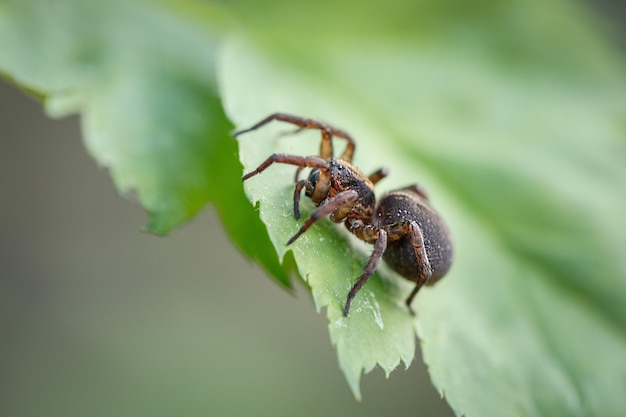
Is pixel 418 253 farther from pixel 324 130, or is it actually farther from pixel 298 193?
pixel 324 130

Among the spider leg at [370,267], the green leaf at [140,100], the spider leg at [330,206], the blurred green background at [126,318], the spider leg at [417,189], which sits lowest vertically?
the blurred green background at [126,318]

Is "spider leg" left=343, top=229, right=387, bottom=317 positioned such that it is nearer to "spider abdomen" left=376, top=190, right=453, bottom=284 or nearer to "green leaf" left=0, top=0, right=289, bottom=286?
"spider abdomen" left=376, top=190, right=453, bottom=284

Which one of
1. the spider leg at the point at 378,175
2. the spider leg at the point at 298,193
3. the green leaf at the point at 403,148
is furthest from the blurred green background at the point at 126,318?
the spider leg at the point at 298,193

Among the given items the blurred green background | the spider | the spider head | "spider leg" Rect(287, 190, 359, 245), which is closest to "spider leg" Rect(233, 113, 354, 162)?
the spider

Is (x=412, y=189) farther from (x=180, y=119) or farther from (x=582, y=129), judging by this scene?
(x=582, y=129)

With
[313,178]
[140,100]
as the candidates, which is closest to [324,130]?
[313,178]

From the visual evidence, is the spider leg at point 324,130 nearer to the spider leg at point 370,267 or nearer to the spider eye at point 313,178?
the spider eye at point 313,178

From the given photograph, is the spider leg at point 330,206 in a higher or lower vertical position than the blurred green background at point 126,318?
higher

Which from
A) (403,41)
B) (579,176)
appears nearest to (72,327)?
(403,41)

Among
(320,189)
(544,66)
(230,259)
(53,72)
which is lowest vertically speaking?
(230,259)
